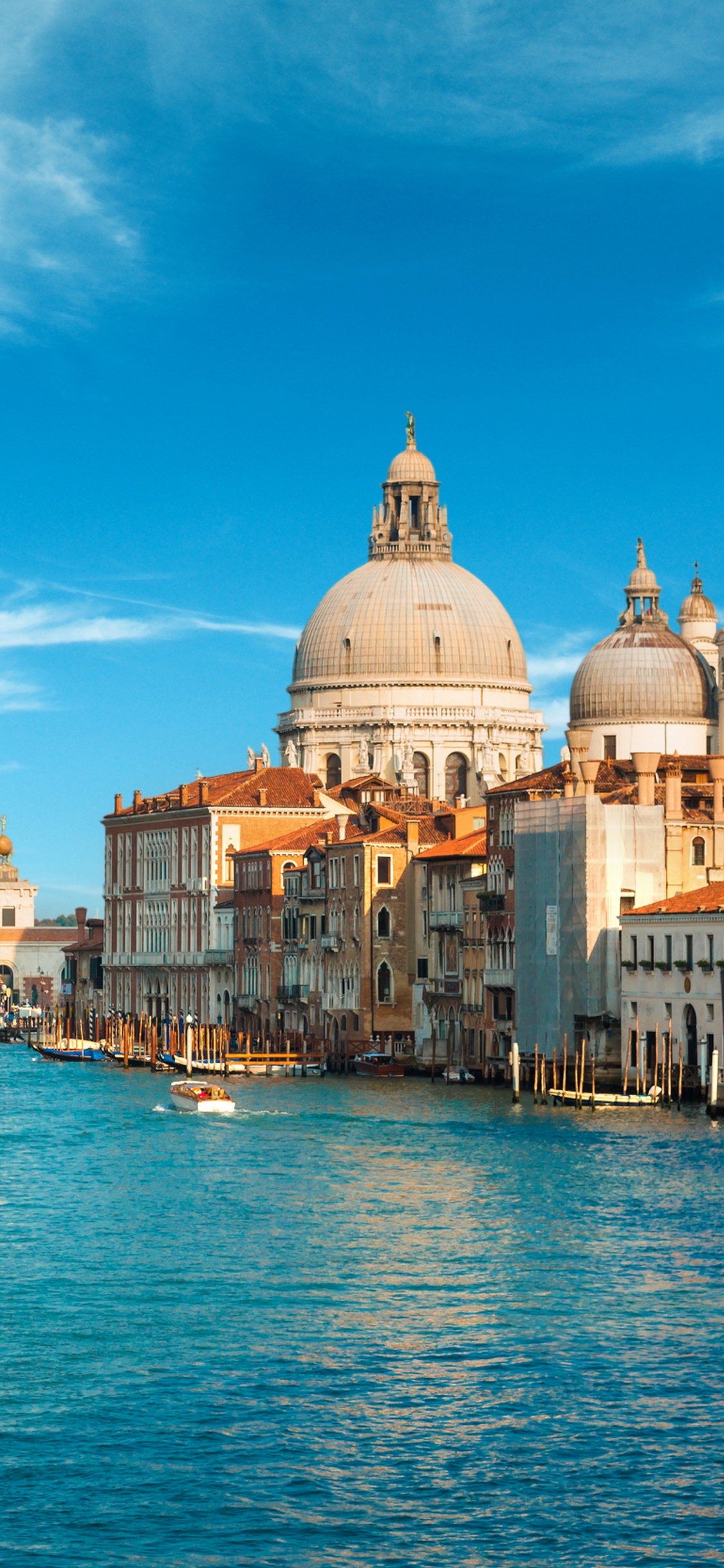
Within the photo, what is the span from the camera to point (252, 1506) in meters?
19.2

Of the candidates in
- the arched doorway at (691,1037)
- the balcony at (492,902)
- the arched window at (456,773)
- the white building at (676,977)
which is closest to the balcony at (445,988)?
the balcony at (492,902)

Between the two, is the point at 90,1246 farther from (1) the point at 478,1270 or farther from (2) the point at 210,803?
(2) the point at 210,803

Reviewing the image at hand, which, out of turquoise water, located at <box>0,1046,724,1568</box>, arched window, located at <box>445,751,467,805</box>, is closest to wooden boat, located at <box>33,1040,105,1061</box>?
arched window, located at <box>445,751,467,805</box>

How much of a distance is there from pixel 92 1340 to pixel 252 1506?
6.68 m

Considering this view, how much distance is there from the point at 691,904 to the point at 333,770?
5387cm

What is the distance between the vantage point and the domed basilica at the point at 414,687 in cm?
10531

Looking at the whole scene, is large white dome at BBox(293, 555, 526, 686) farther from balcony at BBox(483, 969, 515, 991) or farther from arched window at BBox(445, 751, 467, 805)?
balcony at BBox(483, 969, 515, 991)

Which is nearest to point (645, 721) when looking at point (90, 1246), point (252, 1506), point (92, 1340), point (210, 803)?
point (210, 803)

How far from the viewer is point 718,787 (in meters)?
61.0

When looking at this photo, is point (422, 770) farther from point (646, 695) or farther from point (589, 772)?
point (589, 772)

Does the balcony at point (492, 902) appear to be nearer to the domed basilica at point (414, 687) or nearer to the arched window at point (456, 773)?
the domed basilica at point (414, 687)

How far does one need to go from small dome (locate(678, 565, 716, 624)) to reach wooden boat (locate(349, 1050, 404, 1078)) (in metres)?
33.4

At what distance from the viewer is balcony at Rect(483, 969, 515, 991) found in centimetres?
6366

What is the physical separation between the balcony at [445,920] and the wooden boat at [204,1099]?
1349 centimetres
